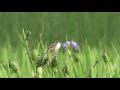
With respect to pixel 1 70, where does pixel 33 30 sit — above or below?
above

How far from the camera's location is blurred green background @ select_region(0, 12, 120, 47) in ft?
11.9

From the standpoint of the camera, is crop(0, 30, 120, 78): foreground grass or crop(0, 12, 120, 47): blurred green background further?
crop(0, 12, 120, 47): blurred green background

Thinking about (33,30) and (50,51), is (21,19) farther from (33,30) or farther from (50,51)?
(50,51)

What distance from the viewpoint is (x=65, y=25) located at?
12.7 feet

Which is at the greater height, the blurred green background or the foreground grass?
the blurred green background

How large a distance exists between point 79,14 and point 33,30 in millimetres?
642

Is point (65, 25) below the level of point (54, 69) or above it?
above

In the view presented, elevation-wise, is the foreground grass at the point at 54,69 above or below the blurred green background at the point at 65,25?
below

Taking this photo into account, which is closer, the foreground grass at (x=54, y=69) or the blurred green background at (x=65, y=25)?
the foreground grass at (x=54, y=69)

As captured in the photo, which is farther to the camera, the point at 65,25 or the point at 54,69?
the point at 65,25

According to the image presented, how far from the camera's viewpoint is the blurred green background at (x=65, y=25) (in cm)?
362
